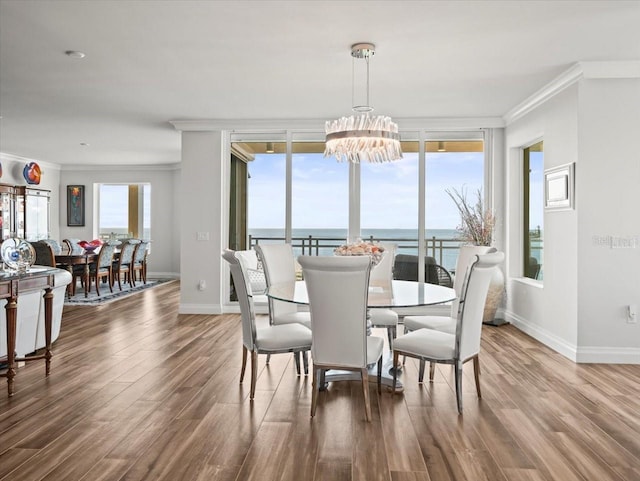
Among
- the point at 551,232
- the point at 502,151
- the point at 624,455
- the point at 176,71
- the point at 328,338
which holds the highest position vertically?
the point at 176,71

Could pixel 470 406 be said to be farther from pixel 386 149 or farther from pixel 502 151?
pixel 502 151

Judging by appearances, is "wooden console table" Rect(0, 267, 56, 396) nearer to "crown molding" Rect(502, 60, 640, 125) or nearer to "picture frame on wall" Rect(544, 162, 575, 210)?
"picture frame on wall" Rect(544, 162, 575, 210)

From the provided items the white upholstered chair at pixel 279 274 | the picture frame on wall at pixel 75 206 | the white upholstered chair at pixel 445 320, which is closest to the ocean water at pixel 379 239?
the white upholstered chair at pixel 279 274

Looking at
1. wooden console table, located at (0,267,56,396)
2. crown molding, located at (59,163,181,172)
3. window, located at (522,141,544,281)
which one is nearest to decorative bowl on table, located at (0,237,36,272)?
wooden console table, located at (0,267,56,396)

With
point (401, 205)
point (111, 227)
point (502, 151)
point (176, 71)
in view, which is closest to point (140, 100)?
point (176, 71)

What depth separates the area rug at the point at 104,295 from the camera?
25.0 feet

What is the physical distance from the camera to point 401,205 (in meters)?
6.72

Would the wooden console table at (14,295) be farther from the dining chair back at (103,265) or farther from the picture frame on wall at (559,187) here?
the picture frame on wall at (559,187)

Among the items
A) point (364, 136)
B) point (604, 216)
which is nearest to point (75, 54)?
point (364, 136)

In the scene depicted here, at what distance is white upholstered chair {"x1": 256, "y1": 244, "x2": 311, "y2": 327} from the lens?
13.8ft

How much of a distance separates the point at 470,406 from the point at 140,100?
471 centimetres

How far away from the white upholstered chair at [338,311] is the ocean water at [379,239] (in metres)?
3.69

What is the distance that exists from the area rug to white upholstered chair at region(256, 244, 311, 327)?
164 inches

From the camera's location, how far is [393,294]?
365 cm
